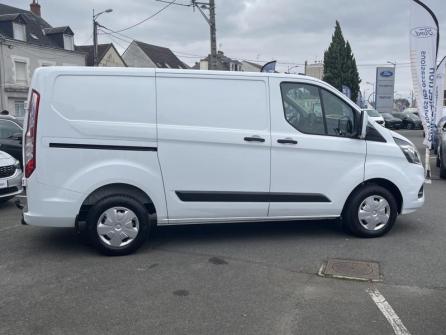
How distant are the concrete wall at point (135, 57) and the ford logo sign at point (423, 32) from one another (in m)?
45.5

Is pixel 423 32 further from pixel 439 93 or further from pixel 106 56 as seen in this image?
pixel 106 56

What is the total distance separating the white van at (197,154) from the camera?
4.93 metres

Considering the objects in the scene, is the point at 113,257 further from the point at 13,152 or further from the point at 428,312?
the point at 13,152

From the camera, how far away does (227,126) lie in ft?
17.2

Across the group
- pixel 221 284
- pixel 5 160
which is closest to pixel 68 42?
pixel 5 160

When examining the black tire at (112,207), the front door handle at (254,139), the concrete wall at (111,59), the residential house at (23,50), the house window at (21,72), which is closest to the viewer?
the black tire at (112,207)

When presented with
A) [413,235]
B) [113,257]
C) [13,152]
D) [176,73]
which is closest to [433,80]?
[413,235]

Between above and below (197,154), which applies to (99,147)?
above

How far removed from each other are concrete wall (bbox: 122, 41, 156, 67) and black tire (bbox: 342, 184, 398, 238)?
164 feet

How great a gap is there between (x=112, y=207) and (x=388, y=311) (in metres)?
2.93

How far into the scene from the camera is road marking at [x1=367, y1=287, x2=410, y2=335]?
11.4 ft

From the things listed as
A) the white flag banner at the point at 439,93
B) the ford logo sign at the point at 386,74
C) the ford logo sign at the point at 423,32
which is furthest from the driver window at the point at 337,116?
the ford logo sign at the point at 386,74

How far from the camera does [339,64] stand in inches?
1665

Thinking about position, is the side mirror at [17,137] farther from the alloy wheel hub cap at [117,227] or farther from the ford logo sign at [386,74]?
the ford logo sign at [386,74]
